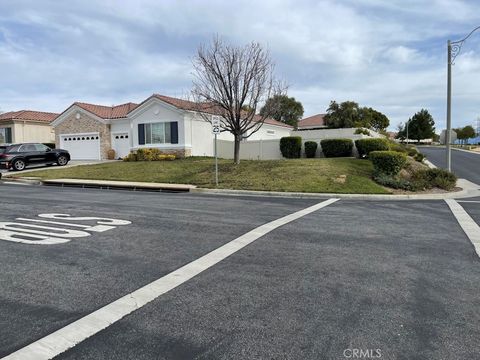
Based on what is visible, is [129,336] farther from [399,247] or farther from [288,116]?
[288,116]

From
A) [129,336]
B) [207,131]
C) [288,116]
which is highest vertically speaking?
[288,116]

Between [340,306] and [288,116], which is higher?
[288,116]

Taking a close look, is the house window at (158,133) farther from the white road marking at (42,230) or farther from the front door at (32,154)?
the white road marking at (42,230)

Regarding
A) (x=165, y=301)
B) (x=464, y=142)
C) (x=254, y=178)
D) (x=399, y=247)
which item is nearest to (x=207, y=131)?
(x=254, y=178)

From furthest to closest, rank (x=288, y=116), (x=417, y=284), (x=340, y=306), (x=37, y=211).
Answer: (x=288, y=116) < (x=37, y=211) < (x=417, y=284) < (x=340, y=306)

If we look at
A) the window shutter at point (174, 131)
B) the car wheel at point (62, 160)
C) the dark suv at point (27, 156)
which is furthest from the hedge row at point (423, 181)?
the dark suv at point (27, 156)

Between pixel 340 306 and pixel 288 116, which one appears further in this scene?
pixel 288 116

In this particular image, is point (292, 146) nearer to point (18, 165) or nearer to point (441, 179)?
point (441, 179)

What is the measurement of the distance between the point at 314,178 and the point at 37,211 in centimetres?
1040

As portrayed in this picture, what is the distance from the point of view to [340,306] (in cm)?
429

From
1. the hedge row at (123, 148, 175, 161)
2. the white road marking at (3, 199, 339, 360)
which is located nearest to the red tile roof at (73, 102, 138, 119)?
the hedge row at (123, 148, 175, 161)

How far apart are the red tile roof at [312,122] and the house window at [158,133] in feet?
116

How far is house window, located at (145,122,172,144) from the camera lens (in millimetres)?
27922

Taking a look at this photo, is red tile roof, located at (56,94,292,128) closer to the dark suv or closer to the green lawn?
the green lawn
